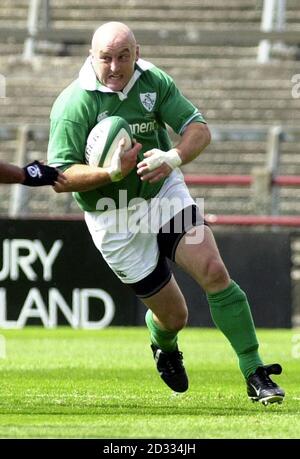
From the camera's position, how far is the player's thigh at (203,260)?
9117 millimetres

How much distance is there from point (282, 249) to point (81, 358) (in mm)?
5325

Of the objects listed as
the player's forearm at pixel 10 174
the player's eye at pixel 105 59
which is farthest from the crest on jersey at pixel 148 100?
the player's forearm at pixel 10 174

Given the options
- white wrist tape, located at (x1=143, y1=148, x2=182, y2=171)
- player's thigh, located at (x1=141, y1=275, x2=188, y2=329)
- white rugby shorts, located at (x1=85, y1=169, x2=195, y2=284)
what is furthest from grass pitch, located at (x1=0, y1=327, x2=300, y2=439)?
white wrist tape, located at (x1=143, y1=148, x2=182, y2=171)

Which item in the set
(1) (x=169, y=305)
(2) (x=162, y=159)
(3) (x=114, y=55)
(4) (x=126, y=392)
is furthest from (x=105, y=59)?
(4) (x=126, y=392)

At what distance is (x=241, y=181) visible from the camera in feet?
67.7

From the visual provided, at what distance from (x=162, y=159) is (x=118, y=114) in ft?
1.77

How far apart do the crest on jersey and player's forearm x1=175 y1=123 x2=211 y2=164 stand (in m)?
0.28

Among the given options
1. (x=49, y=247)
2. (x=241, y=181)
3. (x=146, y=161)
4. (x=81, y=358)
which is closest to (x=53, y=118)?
(x=146, y=161)

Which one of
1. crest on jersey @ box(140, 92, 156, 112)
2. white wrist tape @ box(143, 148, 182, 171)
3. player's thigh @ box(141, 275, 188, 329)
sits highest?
crest on jersey @ box(140, 92, 156, 112)

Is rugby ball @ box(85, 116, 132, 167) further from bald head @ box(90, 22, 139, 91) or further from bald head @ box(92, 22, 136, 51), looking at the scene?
bald head @ box(92, 22, 136, 51)

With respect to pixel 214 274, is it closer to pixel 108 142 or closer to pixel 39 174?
pixel 108 142

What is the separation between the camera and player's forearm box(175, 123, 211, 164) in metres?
9.29

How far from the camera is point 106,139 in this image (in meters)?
9.11

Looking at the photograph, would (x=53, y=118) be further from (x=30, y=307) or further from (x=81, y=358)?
(x=30, y=307)
